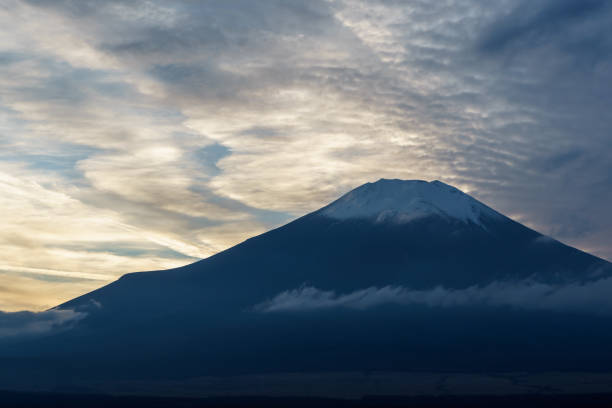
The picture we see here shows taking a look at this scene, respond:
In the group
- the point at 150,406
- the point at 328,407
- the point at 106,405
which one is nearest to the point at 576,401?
the point at 328,407

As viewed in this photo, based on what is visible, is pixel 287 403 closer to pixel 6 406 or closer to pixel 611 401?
pixel 6 406

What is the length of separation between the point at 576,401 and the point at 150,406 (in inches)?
4399

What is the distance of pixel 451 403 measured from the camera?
19525 centimetres

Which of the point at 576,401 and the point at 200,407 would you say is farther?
the point at 576,401

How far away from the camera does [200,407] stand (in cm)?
18562

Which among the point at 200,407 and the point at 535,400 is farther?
the point at 535,400

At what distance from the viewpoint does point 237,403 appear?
194m

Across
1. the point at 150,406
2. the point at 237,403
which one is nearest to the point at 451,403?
the point at 237,403

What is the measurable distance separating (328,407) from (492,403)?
1711 inches

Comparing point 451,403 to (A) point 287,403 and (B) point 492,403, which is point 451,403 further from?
(A) point 287,403

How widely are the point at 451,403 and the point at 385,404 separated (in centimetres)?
1716

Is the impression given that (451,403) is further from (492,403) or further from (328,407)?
(328,407)

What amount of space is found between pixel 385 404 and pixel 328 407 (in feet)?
56.8

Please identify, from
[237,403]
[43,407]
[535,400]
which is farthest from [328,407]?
[43,407]
